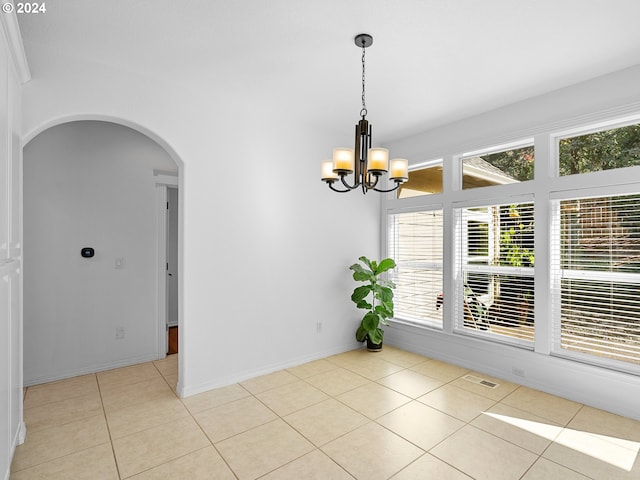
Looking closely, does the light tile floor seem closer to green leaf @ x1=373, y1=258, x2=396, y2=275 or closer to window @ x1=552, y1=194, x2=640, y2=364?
window @ x1=552, y1=194, x2=640, y2=364

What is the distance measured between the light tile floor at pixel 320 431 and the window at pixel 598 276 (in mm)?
556

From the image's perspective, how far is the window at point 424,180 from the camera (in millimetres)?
4254

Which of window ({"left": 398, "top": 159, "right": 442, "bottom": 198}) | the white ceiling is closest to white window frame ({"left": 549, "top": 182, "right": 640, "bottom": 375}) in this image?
the white ceiling

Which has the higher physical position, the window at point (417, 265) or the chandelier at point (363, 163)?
the chandelier at point (363, 163)

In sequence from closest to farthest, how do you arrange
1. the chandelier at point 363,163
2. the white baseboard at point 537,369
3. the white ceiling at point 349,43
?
the white ceiling at point 349,43 < the chandelier at point 363,163 < the white baseboard at point 537,369

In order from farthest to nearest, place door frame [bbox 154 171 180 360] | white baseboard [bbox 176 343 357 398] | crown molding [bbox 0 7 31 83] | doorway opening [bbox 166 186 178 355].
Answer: doorway opening [bbox 166 186 178 355] → door frame [bbox 154 171 180 360] → white baseboard [bbox 176 343 357 398] → crown molding [bbox 0 7 31 83]

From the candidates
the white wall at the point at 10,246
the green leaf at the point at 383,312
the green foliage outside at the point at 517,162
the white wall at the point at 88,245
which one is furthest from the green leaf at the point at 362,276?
the white wall at the point at 10,246

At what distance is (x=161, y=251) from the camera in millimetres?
4004

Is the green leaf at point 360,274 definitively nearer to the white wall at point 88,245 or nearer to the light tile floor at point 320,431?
the light tile floor at point 320,431

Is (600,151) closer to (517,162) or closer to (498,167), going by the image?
(517,162)

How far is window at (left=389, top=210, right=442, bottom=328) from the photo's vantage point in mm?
4188

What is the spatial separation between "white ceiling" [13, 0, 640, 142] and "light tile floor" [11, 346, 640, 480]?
2.58 meters

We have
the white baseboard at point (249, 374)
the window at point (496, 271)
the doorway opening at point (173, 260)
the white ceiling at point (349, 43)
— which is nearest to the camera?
the white ceiling at point (349, 43)

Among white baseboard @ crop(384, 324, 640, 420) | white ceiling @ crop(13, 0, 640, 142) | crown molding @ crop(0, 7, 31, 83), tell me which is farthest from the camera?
white baseboard @ crop(384, 324, 640, 420)
